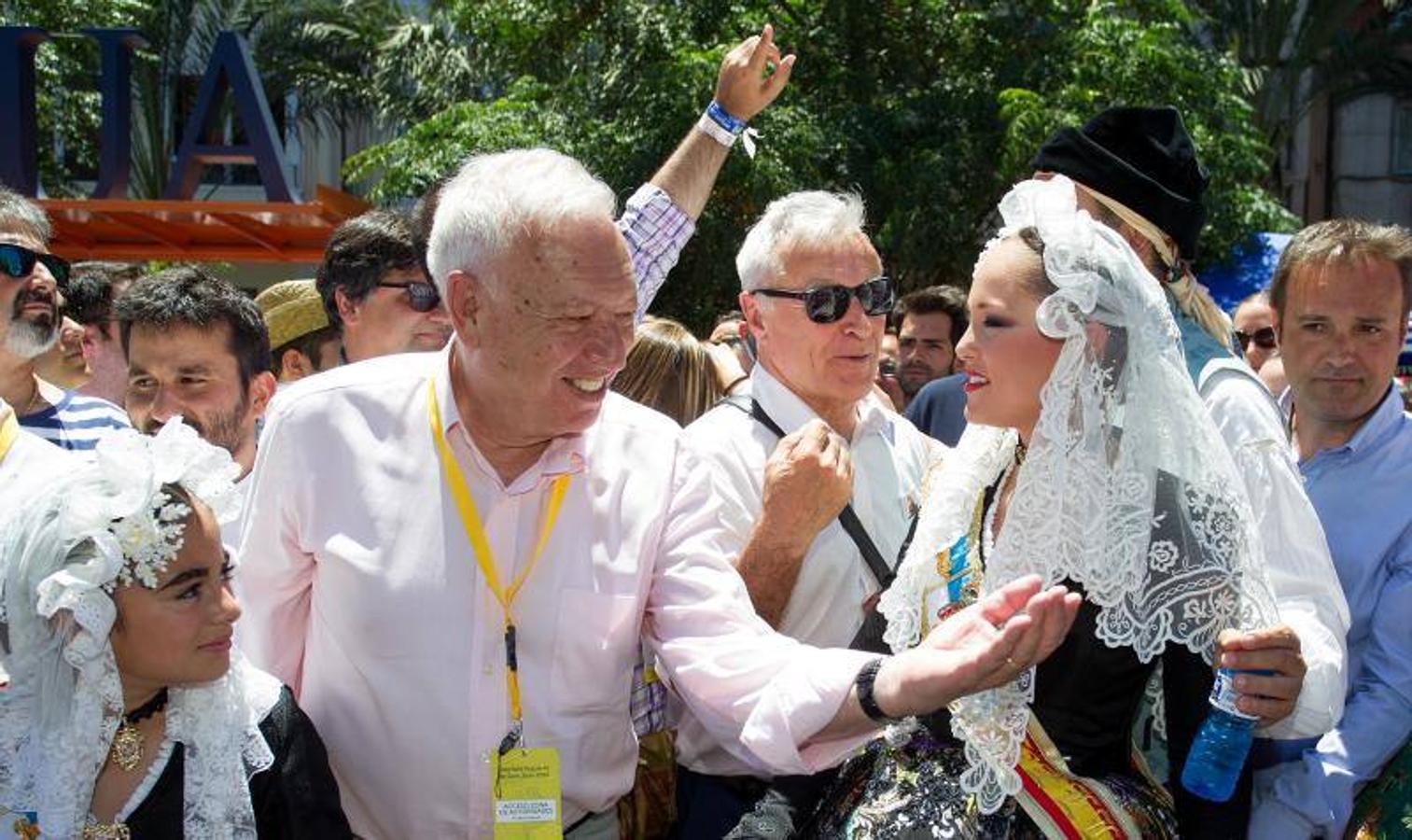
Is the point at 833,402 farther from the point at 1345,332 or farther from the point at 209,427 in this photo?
the point at 209,427

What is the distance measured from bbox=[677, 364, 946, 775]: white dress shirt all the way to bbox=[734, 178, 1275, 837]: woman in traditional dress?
2.39 ft

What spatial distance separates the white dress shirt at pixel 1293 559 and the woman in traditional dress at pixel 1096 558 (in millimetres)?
202

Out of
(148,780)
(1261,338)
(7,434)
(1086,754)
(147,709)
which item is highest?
(7,434)

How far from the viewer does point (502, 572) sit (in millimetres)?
2963

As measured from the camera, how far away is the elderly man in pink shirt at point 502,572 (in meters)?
2.87

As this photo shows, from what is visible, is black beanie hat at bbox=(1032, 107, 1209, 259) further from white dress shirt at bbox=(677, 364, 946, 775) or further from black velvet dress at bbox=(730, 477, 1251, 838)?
black velvet dress at bbox=(730, 477, 1251, 838)

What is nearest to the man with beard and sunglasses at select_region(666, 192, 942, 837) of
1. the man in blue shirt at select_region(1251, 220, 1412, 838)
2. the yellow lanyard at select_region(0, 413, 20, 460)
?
the man in blue shirt at select_region(1251, 220, 1412, 838)

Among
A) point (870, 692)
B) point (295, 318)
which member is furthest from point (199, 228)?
point (870, 692)

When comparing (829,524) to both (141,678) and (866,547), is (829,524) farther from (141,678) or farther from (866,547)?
(141,678)

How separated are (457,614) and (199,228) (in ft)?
46.5

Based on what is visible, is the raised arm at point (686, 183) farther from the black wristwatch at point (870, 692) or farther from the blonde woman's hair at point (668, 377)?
the black wristwatch at point (870, 692)

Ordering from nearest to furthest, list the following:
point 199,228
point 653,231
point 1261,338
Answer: point 653,231 < point 1261,338 < point 199,228

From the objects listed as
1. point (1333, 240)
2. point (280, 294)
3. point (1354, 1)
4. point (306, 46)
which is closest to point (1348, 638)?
point (1333, 240)

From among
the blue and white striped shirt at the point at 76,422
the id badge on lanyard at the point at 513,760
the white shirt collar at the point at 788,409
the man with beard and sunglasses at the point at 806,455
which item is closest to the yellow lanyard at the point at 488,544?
the id badge on lanyard at the point at 513,760
